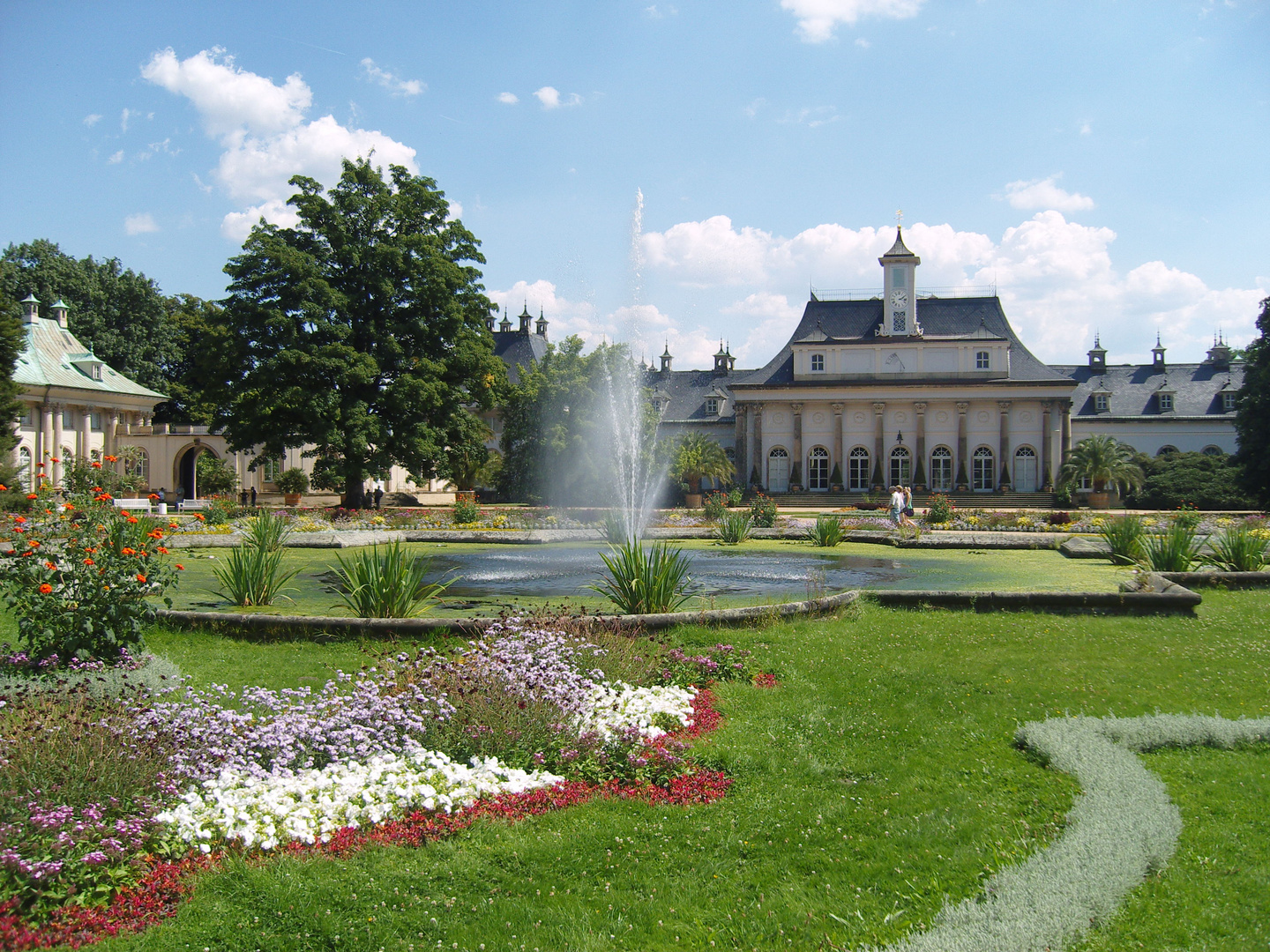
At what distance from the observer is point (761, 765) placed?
5.44m

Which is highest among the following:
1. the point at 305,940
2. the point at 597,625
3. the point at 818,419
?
the point at 818,419

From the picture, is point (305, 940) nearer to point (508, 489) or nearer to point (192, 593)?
point (192, 593)

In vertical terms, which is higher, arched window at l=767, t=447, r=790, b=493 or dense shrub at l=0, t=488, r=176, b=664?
arched window at l=767, t=447, r=790, b=493

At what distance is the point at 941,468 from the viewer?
2009 inches

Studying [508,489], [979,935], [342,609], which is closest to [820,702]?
[979,935]

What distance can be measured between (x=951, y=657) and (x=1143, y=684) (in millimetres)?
1491

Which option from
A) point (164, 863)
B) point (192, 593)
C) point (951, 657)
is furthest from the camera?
point (192, 593)

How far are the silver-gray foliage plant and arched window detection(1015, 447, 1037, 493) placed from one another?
47.9m

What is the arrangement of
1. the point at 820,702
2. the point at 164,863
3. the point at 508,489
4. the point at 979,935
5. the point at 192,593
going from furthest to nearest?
1. the point at 508,489
2. the point at 192,593
3. the point at 820,702
4. the point at 164,863
5. the point at 979,935

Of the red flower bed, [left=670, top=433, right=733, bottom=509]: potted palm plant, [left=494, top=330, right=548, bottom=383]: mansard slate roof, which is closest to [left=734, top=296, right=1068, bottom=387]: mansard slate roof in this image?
[left=670, top=433, right=733, bottom=509]: potted palm plant

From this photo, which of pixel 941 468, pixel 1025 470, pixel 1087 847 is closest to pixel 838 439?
pixel 941 468

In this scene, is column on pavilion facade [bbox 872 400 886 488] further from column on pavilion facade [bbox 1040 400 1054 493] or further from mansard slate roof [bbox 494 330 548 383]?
mansard slate roof [bbox 494 330 548 383]

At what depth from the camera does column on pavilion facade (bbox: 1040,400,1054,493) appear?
49438 millimetres

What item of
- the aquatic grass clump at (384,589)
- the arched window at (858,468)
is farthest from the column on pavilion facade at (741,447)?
the aquatic grass clump at (384,589)
